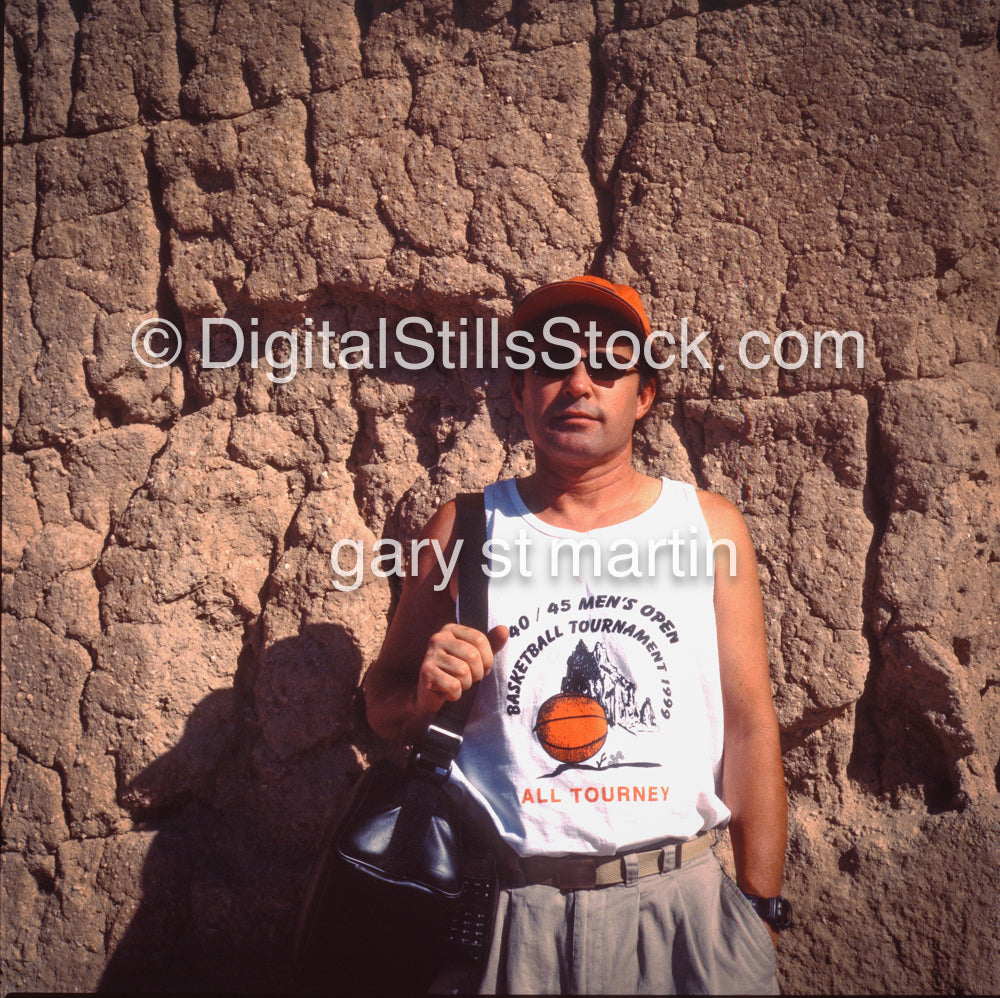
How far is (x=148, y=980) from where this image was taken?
7.04 ft

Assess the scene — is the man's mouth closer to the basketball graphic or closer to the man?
the man

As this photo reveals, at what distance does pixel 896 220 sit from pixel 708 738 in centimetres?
136

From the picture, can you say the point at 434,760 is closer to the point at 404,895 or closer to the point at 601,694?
the point at 404,895

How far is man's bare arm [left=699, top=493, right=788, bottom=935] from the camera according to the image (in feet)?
5.29

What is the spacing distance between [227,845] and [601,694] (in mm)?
1319

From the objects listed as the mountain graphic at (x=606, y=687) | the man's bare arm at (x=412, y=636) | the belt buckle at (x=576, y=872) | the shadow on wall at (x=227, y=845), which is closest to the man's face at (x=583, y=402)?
the man's bare arm at (x=412, y=636)

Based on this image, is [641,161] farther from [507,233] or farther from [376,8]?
[376,8]

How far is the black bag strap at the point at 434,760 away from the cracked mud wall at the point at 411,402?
1.89 ft

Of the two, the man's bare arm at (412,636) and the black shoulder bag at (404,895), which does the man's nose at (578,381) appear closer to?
the man's bare arm at (412,636)

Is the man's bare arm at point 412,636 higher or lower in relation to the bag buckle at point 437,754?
higher

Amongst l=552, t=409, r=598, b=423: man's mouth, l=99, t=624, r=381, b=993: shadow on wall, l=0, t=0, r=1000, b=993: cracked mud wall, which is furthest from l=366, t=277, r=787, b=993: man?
l=99, t=624, r=381, b=993: shadow on wall

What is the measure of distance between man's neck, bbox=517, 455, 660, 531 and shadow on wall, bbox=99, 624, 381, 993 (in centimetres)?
81

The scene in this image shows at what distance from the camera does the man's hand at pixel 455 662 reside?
1.48m

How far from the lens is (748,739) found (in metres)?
1.64
